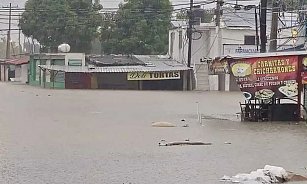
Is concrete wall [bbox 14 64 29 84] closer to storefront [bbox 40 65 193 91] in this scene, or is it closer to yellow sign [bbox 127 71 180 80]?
storefront [bbox 40 65 193 91]

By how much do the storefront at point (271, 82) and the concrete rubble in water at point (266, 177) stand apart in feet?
41.9

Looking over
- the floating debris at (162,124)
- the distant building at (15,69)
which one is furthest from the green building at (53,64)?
the floating debris at (162,124)

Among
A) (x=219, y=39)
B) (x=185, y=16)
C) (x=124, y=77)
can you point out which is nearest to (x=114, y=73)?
(x=124, y=77)

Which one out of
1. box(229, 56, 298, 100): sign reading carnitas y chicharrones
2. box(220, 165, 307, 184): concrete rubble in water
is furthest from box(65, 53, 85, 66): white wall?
box(220, 165, 307, 184): concrete rubble in water

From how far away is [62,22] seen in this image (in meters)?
73.6

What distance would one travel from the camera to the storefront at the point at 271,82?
2362 centimetres

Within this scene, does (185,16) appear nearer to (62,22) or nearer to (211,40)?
(62,22)

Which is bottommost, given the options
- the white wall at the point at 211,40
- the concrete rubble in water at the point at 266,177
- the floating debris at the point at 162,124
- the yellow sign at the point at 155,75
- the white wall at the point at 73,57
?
the floating debris at the point at 162,124

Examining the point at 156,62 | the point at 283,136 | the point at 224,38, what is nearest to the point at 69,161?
the point at 283,136

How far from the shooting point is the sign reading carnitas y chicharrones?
77.7 feet

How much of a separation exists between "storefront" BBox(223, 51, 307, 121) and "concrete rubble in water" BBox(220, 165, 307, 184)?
1278 cm

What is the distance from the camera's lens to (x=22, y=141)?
1688cm

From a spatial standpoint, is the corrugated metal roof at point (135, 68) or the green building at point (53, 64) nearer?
the corrugated metal roof at point (135, 68)

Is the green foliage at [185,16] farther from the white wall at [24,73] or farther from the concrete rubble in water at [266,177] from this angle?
the concrete rubble in water at [266,177]
